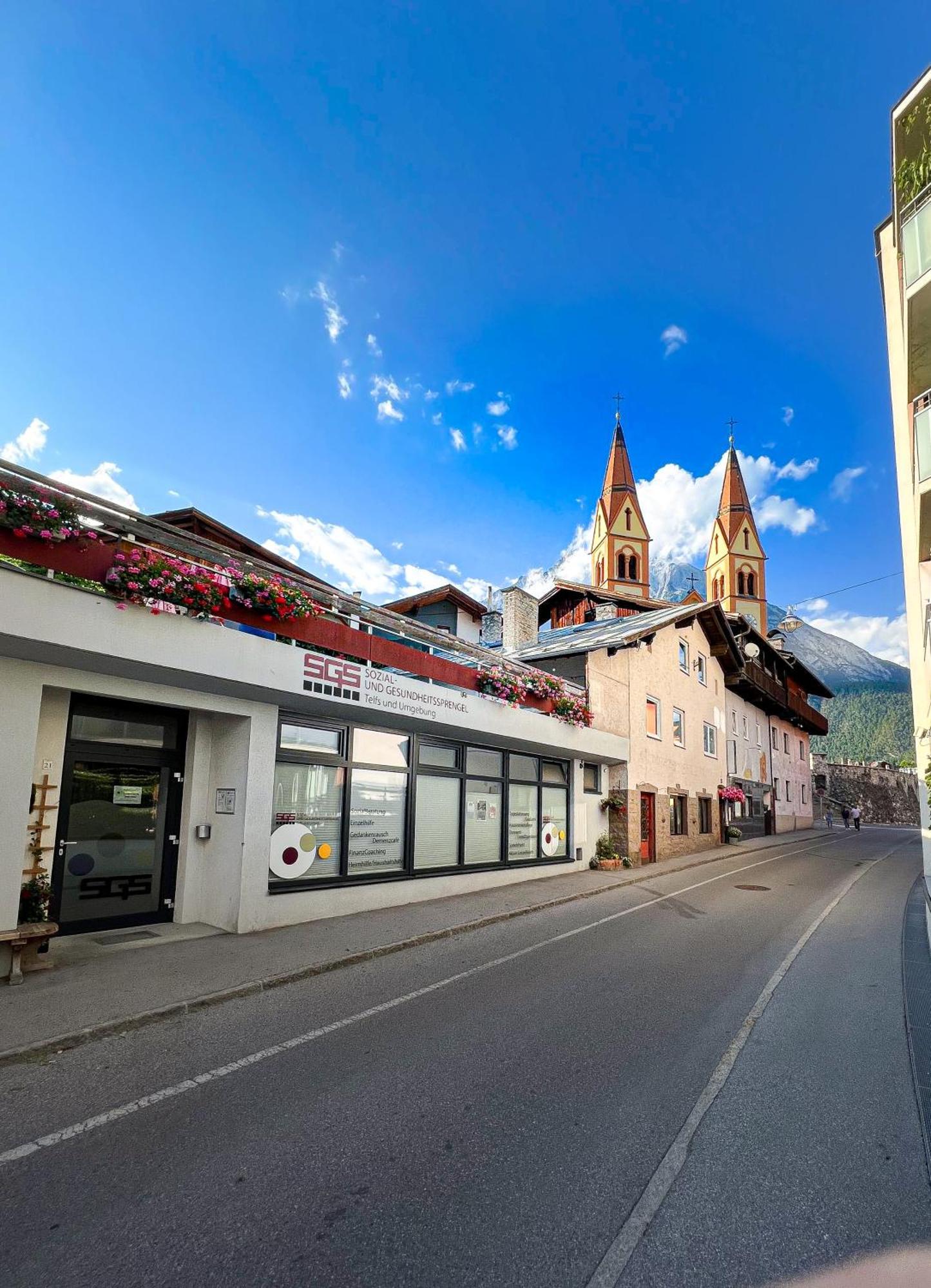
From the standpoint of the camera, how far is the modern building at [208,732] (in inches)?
273

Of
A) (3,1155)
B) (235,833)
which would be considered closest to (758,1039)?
(3,1155)

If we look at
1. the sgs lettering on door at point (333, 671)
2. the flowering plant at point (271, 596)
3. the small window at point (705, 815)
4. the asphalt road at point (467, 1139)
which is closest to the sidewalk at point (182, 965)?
the asphalt road at point (467, 1139)

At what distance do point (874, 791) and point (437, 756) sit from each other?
6290 cm

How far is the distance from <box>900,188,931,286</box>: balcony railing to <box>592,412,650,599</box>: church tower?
153 feet

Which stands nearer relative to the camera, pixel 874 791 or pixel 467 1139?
pixel 467 1139

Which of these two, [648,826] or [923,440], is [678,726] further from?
[923,440]

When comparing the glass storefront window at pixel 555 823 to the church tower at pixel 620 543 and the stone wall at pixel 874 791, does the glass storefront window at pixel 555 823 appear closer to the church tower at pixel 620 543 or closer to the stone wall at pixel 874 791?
the church tower at pixel 620 543

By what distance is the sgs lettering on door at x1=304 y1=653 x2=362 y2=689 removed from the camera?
9.31m

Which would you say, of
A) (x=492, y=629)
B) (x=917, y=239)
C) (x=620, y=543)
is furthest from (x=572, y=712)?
(x=620, y=543)

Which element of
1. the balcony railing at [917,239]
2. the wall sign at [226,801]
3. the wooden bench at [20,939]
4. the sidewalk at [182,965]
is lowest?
the sidewalk at [182,965]

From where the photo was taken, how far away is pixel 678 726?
23703 mm

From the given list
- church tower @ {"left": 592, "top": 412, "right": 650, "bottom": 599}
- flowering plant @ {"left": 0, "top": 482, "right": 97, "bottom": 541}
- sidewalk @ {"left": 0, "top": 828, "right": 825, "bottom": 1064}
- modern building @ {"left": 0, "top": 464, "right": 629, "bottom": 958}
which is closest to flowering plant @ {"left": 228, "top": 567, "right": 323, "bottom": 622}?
modern building @ {"left": 0, "top": 464, "right": 629, "bottom": 958}

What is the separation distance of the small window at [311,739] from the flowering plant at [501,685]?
133 inches

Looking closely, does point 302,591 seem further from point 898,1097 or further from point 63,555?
point 898,1097
